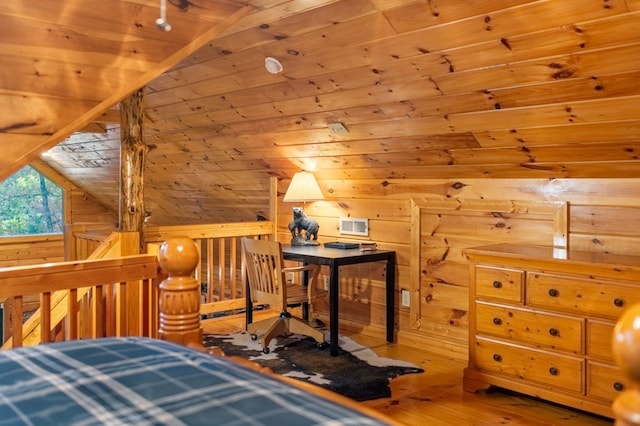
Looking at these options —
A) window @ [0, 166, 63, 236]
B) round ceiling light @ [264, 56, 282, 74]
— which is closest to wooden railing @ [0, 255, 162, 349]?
round ceiling light @ [264, 56, 282, 74]

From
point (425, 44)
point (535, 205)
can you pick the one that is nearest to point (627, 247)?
point (535, 205)

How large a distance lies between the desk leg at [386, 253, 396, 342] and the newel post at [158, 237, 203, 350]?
2.75 meters

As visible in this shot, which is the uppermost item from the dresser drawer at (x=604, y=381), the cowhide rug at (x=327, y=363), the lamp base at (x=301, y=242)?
the lamp base at (x=301, y=242)

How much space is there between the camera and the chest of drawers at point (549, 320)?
9.62 ft

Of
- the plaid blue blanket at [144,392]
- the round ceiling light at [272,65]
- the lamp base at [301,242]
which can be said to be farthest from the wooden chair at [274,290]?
the plaid blue blanket at [144,392]

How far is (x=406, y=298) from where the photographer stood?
179 inches

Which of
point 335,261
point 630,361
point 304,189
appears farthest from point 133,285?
point 630,361

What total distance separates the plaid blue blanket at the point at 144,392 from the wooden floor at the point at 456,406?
6.35 ft

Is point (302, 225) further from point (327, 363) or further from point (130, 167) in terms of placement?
point (130, 167)

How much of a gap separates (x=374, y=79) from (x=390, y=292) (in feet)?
5.47

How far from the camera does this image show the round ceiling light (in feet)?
12.9

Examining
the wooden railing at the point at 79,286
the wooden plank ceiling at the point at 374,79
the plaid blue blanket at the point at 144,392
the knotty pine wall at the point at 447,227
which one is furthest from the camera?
the knotty pine wall at the point at 447,227

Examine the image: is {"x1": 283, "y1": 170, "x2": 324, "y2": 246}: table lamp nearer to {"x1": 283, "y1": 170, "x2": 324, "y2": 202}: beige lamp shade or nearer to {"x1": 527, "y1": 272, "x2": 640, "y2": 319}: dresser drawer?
{"x1": 283, "y1": 170, "x2": 324, "y2": 202}: beige lamp shade

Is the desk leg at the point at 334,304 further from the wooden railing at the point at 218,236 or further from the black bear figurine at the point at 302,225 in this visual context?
the wooden railing at the point at 218,236
